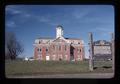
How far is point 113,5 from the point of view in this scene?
322cm
